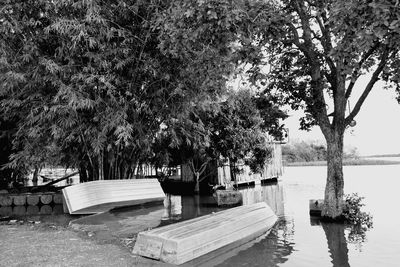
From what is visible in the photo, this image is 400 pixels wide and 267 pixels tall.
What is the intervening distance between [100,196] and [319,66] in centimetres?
518

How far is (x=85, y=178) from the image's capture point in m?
9.26

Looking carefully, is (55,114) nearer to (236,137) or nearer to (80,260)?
(80,260)

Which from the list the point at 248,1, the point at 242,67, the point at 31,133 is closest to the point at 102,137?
the point at 31,133

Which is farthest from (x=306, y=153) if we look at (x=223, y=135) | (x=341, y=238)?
(x=341, y=238)

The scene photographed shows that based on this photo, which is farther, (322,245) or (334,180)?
(334,180)

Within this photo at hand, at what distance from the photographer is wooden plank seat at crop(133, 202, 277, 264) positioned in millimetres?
3631

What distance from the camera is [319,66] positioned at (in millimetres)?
6629

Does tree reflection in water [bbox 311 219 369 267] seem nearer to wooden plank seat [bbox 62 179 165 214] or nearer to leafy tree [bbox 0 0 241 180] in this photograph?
leafy tree [bbox 0 0 241 180]

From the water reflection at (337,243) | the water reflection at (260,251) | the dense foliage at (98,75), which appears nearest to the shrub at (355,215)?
the water reflection at (337,243)

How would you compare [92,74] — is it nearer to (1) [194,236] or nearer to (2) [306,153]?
(1) [194,236]

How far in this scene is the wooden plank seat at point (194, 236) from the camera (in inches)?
143

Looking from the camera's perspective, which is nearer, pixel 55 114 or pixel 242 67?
pixel 242 67

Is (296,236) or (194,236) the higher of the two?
(194,236)

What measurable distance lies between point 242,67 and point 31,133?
4.90 metres
